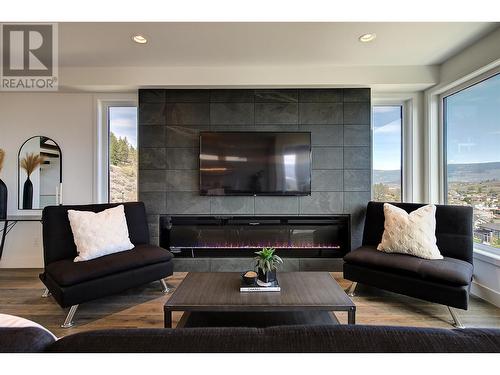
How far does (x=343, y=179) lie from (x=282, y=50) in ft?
5.44

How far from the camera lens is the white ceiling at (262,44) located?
224 cm

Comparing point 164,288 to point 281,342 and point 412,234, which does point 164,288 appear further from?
point 412,234

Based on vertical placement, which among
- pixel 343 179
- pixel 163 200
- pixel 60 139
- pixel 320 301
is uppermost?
pixel 60 139

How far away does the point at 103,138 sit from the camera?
3428 millimetres

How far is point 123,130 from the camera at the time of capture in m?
3.47

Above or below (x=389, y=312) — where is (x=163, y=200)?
above

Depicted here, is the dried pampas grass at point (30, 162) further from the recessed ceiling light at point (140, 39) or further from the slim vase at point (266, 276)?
the slim vase at point (266, 276)

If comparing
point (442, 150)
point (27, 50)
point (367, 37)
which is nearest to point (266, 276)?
point (367, 37)

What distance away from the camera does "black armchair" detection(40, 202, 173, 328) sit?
2.01 m

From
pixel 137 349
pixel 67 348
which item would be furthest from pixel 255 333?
pixel 67 348

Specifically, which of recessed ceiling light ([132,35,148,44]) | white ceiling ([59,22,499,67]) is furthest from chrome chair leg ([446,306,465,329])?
recessed ceiling light ([132,35,148,44])

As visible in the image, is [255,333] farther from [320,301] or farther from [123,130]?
[123,130]

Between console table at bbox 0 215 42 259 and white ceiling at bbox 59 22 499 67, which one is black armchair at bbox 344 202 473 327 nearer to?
white ceiling at bbox 59 22 499 67

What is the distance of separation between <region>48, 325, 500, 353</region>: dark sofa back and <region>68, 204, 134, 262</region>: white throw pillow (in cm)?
200
